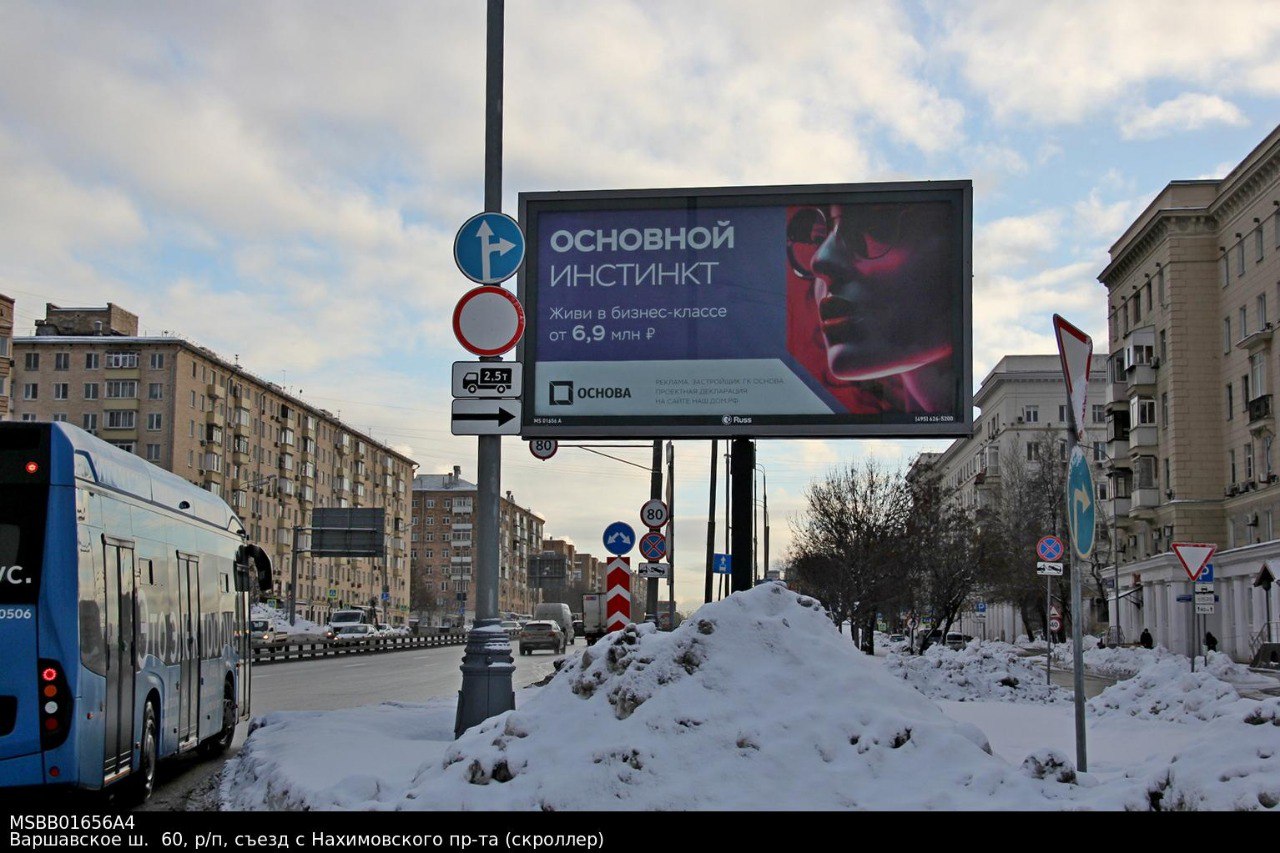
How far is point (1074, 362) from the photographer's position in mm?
9773

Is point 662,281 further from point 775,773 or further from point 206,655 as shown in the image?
point 775,773

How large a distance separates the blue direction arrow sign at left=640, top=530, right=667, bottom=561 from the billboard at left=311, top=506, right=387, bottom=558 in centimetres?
3612

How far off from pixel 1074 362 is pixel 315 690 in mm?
21815

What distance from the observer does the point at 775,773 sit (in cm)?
764

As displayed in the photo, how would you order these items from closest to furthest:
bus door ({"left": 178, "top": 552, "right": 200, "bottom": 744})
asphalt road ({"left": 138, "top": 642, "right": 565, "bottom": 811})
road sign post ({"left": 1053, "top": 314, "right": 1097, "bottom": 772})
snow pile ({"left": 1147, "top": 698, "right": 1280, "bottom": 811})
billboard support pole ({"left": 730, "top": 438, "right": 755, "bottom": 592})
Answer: snow pile ({"left": 1147, "top": 698, "right": 1280, "bottom": 811})
road sign post ({"left": 1053, "top": 314, "right": 1097, "bottom": 772})
asphalt road ({"left": 138, "top": 642, "right": 565, "bottom": 811})
bus door ({"left": 178, "top": 552, "right": 200, "bottom": 744})
billboard support pole ({"left": 730, "top": 438, "right": 755, "bottom": 592})

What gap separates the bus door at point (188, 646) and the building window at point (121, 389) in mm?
87995

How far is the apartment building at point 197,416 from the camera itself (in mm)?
95438

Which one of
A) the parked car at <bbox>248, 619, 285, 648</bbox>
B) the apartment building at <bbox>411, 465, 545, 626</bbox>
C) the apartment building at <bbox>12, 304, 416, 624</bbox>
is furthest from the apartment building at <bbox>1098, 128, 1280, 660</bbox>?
the apartment building at <bbox>411, 465, 545, 626</bbox>

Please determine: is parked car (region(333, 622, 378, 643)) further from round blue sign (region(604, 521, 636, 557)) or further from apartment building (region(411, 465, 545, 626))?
apartment building (region(411, 465, 545, 626))

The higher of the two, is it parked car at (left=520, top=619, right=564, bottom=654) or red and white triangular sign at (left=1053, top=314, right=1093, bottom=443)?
red and white triangular sign at (left=1053, top=314, right=1093, bottom=443)

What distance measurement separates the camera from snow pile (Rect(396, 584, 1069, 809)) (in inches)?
291

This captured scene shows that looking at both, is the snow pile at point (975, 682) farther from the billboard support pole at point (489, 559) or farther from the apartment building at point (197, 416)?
the apartment building at point (197, 416)

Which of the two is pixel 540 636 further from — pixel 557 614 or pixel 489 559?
pixel 489 559

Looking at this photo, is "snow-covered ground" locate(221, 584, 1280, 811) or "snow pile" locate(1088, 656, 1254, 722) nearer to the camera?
"snow-covered ground" locate(221, 584, 1280, 811)
